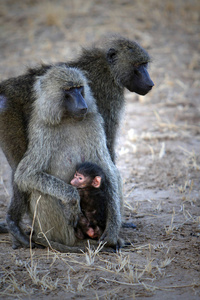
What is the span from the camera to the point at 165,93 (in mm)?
7285

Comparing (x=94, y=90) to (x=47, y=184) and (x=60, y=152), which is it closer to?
(x=60, y=152)

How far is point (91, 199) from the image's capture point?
139 inches

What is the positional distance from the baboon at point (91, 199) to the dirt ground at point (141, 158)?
282 mm

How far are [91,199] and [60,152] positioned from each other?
461 mm

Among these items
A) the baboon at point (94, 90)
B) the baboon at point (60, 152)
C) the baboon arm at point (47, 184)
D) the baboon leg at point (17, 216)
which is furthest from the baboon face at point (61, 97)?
the baboon leg at point (17, 216)

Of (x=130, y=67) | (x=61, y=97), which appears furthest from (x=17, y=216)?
(x=130, y=67)

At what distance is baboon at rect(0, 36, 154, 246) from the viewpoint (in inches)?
143

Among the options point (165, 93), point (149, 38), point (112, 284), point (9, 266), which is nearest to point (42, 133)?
point (9, 266)

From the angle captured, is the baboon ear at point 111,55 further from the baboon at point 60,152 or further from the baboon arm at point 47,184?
the baboon arm at point 47,184

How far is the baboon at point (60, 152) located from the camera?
3.38m

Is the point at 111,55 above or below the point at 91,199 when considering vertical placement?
above

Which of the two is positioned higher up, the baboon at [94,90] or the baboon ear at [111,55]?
the baboon ear at [111,55]

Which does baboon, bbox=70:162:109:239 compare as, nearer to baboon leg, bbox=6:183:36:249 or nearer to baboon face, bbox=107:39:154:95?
baboon leg, bbox=6:183:36:249

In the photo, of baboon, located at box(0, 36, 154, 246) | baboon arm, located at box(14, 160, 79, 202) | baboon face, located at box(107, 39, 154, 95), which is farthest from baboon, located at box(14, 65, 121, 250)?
baboon face, located at box(107, 39, 154, 95)
